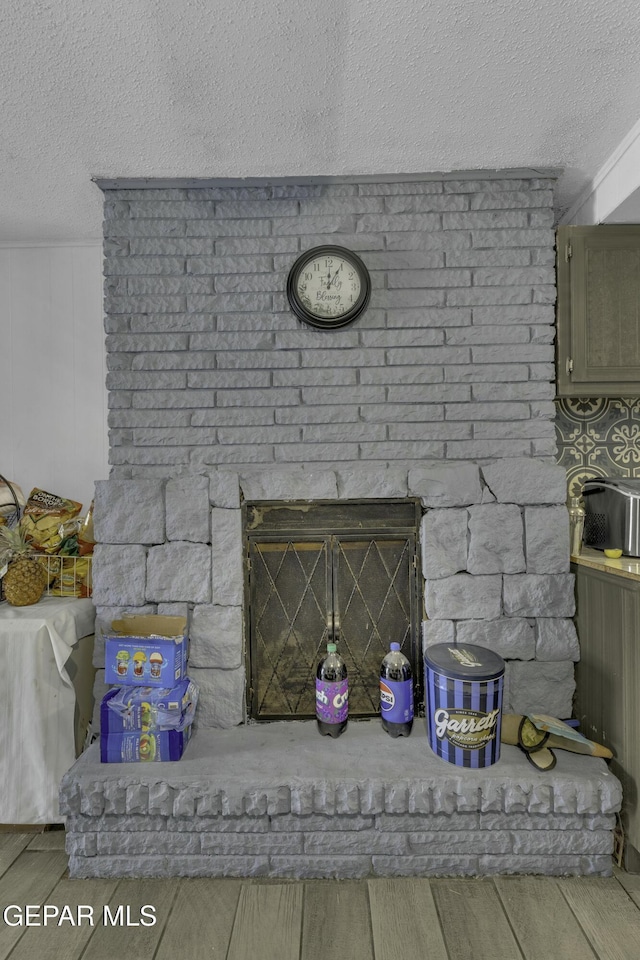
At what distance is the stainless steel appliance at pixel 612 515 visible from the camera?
6.22ft

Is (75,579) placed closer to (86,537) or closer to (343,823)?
(86,537)

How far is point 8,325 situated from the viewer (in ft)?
8.25

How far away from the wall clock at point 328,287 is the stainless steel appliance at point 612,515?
1.19m

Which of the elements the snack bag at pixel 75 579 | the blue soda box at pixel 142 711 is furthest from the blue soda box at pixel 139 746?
the snack bag at pixel 75 579

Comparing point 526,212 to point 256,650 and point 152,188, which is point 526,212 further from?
point 256,650

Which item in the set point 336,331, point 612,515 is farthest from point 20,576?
point 612,515

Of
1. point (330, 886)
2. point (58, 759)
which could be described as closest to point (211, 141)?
point (58, 759)

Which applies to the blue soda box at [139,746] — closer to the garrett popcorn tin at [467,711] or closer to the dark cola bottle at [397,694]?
the dark cola bottle at [397,694]

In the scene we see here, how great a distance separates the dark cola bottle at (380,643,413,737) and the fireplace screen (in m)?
0.15

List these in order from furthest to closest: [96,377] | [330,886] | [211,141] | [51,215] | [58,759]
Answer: [96,377], [51,215], [58,759], [211,141], [330,886]

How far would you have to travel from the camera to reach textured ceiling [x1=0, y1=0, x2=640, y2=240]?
4.13ft

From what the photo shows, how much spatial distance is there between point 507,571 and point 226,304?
1480 millimetres

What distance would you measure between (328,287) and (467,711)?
61.5 inches

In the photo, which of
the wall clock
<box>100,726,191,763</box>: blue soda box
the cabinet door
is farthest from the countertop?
<box>100,726,191,763</box>: blue soda box
